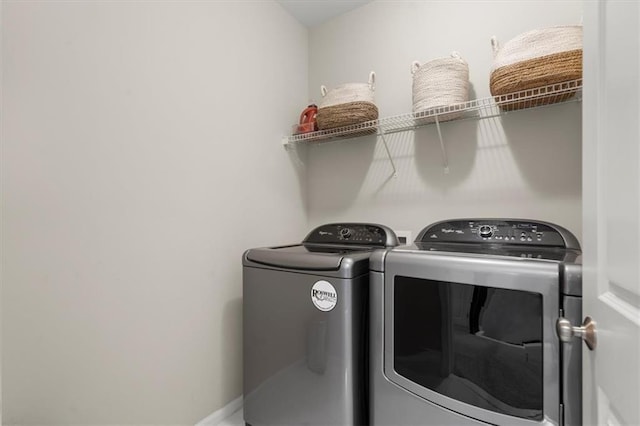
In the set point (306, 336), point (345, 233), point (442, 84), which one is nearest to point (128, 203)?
point (306, 336)

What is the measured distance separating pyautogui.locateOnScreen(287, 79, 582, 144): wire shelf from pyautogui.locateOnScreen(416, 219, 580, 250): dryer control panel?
49cm

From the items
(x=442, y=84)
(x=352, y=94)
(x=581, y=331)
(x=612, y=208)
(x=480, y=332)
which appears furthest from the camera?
(x=352, y=94)

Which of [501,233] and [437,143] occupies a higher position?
Answer: [437,143]

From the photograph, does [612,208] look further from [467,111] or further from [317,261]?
[467,111]

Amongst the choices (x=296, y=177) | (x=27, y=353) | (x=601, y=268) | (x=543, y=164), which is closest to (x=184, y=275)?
(x=27, y=353)

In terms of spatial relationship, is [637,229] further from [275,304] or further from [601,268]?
[275,304]

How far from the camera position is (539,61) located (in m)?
1.17

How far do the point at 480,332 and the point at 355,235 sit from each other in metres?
0.76

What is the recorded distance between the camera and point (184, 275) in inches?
54.8

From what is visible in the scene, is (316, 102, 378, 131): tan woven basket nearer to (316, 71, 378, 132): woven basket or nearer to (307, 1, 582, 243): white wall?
(316, 71, 378, 132): woven basket

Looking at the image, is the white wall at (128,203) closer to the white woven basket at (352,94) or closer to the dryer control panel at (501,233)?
the white woven basket at (352,94)

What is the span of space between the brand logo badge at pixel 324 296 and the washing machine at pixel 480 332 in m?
0.14

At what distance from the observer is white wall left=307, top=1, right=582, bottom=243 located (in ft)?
4.64

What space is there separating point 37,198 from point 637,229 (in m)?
1.42
